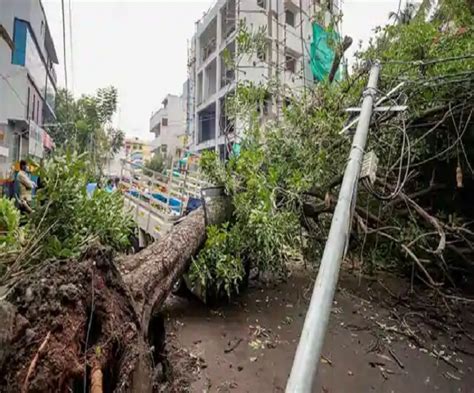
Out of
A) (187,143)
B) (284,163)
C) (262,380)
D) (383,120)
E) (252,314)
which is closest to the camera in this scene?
(262,380)

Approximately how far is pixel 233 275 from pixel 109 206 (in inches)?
75.2

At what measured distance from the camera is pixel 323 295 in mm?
1111

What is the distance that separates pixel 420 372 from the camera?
3469 mm

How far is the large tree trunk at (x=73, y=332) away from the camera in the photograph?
5.57 feet

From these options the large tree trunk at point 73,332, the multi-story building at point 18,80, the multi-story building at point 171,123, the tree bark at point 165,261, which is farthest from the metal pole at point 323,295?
the multi-story building at point 171,123

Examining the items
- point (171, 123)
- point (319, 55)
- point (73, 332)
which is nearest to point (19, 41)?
point (319, 55)

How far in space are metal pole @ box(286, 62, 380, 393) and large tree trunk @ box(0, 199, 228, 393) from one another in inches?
54.6

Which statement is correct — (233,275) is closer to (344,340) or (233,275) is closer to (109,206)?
(344,340)

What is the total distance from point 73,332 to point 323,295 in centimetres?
153

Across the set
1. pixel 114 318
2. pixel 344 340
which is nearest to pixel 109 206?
pixel 114 318

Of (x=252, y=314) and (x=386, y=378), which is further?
(x=252, y=314)

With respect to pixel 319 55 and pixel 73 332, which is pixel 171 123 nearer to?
pixel 319 55

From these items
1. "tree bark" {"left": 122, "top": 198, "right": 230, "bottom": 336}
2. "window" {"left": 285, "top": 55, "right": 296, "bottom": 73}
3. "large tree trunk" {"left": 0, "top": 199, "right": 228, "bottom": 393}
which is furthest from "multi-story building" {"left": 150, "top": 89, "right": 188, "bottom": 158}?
"large tree trunk" {"left": 0, "top": 199, "right": 228, "bottom": 393}

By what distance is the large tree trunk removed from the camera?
5.57 feet
